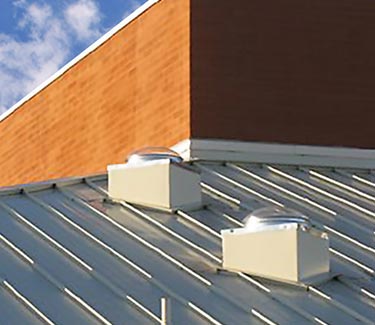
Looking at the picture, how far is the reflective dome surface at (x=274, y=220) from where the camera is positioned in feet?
38.5

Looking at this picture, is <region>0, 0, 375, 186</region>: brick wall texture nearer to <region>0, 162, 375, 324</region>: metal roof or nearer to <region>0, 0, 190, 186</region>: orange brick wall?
<region>0, 0, 190, 186</region>: orange brick wall

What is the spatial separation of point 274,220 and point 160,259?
113 centimetres

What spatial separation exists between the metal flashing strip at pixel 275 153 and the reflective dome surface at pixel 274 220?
157 inches

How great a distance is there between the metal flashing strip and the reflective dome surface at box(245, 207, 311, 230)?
3.99 meters

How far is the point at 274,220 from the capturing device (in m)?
11.8

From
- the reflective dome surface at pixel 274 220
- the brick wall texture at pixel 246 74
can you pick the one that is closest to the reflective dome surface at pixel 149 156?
the reflective dome surface at pixel 274 220

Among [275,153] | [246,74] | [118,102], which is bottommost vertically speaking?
[275,153]

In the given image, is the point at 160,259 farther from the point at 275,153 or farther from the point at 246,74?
the point at 246,74

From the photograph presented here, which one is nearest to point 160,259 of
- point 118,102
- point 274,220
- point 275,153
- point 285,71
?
point 274,220

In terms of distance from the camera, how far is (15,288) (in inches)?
414

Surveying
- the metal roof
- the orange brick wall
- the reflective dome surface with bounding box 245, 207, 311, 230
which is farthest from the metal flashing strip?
the reflective dome surface with bounding box 245, 207, 311, 230

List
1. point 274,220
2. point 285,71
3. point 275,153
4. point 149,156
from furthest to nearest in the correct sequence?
point 285,71 → point 275,153 → point 149,156 → point 274,220

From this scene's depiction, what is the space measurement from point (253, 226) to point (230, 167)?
401 cm

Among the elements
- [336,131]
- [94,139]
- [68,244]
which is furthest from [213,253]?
[94,139]
